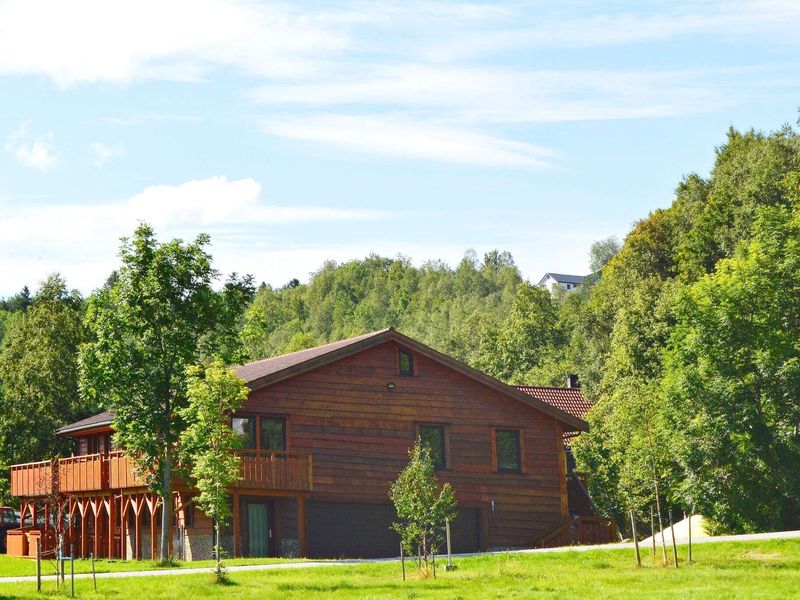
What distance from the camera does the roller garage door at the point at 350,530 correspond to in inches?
1710

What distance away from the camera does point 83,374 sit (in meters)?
38.4

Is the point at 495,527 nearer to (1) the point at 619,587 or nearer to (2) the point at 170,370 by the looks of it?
(2) the point at 170,370

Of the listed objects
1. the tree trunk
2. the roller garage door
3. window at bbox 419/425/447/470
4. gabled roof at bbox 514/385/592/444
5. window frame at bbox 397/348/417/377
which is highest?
window frame at bbox 397/348/417/377

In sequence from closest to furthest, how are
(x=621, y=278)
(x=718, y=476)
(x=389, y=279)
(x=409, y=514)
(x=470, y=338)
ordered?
(x=409, y=514), (x=718, y=476), (x=621, y=278), (x=470, y=338), (x=389, y=279)

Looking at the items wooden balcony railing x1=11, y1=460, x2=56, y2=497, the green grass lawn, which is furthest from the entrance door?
wooden balcony railing x1=11, y1=460, x2=56, y2=497

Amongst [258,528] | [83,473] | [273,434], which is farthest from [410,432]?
[83,473]

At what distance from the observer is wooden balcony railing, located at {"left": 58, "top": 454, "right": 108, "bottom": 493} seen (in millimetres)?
45406

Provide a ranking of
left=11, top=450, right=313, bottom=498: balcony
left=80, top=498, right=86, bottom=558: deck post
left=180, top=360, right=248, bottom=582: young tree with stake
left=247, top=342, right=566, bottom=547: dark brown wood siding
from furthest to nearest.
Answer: left=80, top=498, right=86, bottom=558: deck post, left=247, top=342, right=566, bottom=547: dark brown wood siding, left=11, top=450, right=313, bottom=498: balcony, left=180, top=360, right=248, bottom=582: young tree with stake

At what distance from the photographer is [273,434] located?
43125mm

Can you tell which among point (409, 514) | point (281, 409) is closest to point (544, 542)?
point (281, 409)

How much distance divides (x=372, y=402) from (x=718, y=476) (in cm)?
1154

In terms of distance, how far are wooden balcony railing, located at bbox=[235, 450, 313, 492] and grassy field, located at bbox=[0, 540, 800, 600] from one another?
904 cm

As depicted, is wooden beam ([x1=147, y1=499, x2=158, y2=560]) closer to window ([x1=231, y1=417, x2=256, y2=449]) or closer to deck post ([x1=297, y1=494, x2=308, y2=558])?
window ([x1=231, y1=417, x2=256, y2=449])

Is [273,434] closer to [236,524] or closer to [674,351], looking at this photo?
[236,524]
